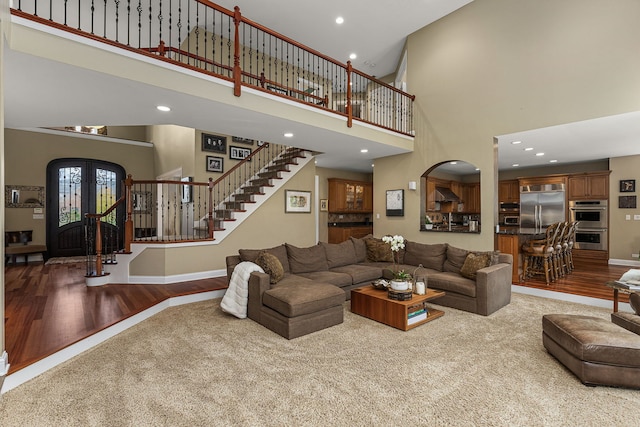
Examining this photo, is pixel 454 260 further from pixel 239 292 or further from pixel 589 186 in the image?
pixel 589 186

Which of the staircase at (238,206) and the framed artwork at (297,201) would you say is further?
the framed artwork at (297,201)

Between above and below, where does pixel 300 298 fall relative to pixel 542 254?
below

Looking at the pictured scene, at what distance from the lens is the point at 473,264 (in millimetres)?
4504

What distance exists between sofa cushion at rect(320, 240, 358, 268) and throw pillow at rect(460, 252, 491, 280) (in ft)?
6.08

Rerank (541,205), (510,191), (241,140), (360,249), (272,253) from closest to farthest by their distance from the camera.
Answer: (272,253) → (360,249) → (241,140) → (541,205) → (510,191)

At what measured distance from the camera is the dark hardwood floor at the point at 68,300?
2.91m

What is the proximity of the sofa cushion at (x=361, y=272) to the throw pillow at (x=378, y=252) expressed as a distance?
0.43 meters

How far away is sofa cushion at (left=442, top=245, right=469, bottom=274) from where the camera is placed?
494 centimetres

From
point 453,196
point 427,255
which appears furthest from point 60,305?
point 453,196

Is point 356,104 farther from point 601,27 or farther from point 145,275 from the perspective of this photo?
point 145,275

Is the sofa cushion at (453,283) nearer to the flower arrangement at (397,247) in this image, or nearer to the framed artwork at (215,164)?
the flower arrangement at (397,247)

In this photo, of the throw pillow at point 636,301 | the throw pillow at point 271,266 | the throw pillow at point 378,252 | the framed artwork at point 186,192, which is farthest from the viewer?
the framed artwork at point 186,192

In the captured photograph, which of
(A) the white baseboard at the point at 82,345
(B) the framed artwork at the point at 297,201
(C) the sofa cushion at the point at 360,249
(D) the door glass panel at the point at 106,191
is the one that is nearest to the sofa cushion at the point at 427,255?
(C) the sofa cushion at the point at 360,249

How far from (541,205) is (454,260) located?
5.26 metres
